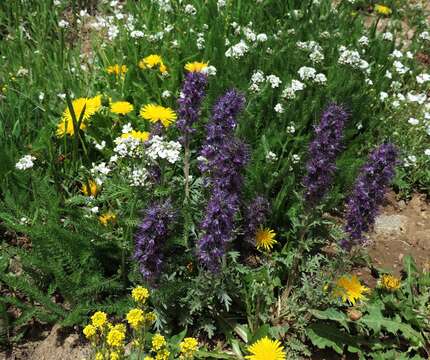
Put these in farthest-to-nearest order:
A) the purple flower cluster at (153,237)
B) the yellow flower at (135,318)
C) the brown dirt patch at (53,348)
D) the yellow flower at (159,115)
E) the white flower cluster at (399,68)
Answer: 1. the white flower cluster at (399,68)
2. the yellow flower at (159,115)
3. the brown dirt patch at (53,348)
4. the purple flower cluster at (153,237)
5. the yellow flower at (135,318)

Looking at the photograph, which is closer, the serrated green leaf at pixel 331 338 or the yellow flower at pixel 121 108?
the serrated green leaf at pixel 331 338

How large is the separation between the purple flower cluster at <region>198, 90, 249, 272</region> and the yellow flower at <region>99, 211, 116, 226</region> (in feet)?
2.10

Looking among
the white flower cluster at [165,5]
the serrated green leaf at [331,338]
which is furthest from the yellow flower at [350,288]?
the white flower cluster at [165,5]

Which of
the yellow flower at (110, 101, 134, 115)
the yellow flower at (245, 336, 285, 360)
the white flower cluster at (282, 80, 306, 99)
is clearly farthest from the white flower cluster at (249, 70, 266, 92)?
the yellow flower at (245, 336, 285, 360)

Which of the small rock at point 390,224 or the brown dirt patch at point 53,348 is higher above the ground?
the small rock at point 390,224

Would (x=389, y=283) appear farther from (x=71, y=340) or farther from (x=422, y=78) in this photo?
(x=422, y=78)

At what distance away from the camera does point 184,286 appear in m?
2.66

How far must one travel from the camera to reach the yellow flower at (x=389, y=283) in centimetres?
307

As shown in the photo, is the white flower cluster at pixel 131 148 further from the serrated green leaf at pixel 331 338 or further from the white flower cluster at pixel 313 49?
the white flower cluster at pixel 313 49

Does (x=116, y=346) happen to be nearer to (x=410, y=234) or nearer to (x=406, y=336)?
(x=406, y=336)

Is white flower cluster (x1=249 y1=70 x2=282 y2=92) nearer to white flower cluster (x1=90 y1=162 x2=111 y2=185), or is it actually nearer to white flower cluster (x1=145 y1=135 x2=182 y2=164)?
white flower cluster (x1=90 y1=162 x2=111 y2=185)

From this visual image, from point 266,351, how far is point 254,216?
76cm

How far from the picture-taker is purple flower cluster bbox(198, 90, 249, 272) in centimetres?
231

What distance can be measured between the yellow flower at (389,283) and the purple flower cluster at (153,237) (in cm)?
142
